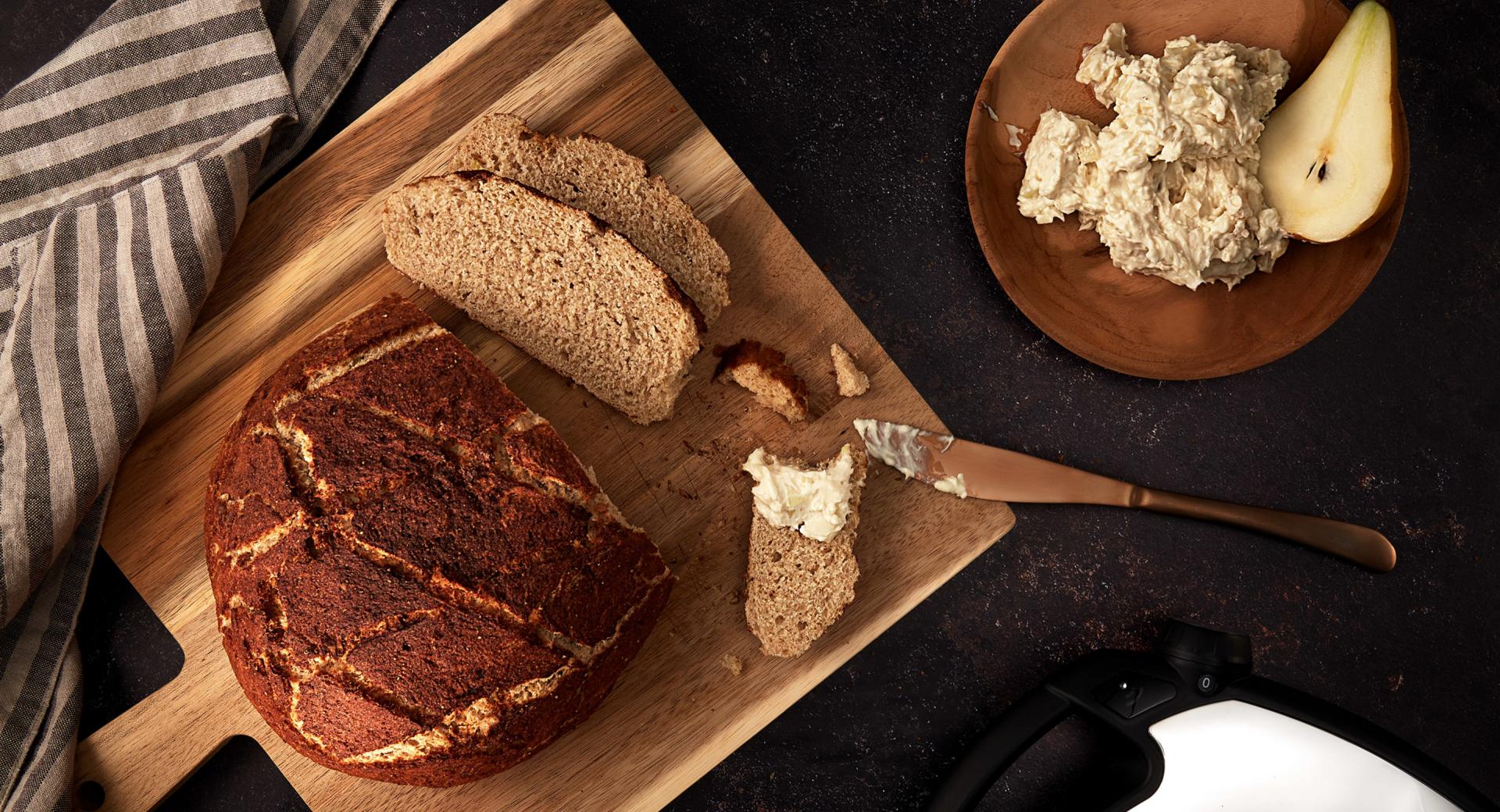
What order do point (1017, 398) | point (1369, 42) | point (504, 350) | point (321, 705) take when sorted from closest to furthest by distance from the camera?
point (321, 705) < point (1369, 42) < point (504, 350) < point (1017, 398)

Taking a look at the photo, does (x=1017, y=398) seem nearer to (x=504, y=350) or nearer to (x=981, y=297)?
(x=981, y=297)

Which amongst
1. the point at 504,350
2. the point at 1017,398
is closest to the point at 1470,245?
the point at 1017,398

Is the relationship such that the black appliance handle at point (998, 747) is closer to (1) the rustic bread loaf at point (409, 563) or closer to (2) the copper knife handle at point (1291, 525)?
(2) the copper knife handle at point (1291, 525)

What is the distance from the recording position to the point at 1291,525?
269cm

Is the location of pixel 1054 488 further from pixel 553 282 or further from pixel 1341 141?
pixel 553 282

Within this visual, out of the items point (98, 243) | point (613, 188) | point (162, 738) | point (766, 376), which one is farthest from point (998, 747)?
point (98, 243)

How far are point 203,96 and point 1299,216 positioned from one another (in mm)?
3132

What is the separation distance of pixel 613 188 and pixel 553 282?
32cm

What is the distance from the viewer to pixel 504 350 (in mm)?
2520

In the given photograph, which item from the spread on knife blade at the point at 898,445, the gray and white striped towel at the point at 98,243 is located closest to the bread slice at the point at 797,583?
the spread on knife blade at the point at 898,445

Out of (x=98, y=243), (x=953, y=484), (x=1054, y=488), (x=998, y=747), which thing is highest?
(x=98, y=243)

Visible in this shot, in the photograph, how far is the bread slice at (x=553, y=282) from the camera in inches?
93.0

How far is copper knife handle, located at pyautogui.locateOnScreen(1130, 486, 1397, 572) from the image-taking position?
2660 millimetres

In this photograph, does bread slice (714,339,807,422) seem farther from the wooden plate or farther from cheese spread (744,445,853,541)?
the wooden plate
